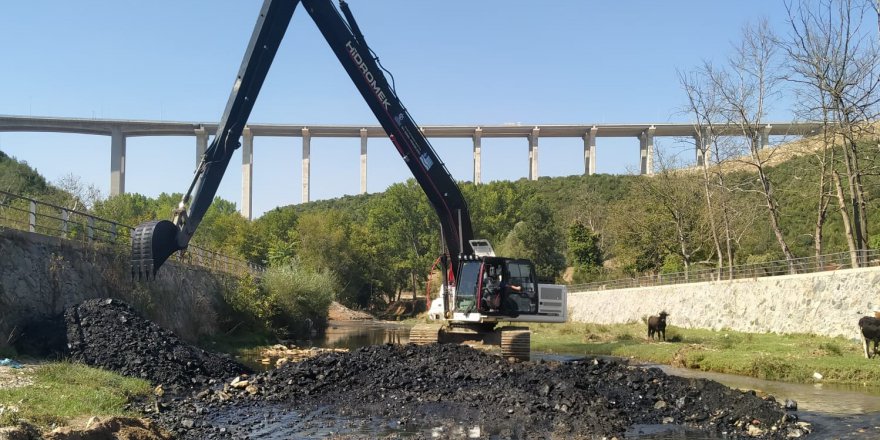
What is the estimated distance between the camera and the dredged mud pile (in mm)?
13500

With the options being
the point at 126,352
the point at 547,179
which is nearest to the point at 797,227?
the point at 126,352

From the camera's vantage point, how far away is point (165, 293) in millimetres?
27547

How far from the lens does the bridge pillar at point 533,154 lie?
146 meters

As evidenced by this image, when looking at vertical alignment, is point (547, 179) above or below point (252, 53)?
above

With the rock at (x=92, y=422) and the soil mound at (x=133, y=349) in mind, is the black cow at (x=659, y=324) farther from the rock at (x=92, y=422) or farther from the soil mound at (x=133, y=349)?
the rock at (x=92, y=422)

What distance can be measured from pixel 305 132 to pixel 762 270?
361 feet

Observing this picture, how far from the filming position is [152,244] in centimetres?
2130

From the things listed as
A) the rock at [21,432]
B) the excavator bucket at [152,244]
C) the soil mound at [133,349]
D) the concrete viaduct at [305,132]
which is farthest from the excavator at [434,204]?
the concrete viaduct at [305,132]

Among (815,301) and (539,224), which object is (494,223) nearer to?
(539,224)

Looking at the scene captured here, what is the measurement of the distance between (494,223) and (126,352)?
80.8 metres

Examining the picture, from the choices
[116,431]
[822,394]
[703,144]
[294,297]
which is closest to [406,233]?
[703,144]

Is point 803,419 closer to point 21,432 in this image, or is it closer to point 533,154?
point 21,432

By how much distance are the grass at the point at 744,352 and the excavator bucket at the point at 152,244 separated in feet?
53.4

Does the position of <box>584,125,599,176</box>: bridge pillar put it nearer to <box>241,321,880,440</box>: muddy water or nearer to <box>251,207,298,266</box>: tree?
<box>251,207,298,266</box>: tree
